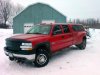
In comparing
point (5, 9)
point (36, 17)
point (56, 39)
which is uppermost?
point (5, 9)

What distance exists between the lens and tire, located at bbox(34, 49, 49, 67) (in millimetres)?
7012

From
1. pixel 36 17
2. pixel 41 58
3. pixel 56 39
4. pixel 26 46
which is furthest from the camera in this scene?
pixel 36 17

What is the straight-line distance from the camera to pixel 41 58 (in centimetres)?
716

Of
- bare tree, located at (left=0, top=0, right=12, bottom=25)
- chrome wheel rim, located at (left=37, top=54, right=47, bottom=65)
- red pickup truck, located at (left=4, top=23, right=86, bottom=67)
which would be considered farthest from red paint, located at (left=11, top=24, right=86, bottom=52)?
bare tree, located at (left=0, top=0, right=12, bottom=25)

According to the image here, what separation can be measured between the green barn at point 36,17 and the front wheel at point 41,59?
18824 mm

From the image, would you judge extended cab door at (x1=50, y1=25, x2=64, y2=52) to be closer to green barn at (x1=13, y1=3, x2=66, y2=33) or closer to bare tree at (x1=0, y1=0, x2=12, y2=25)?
green barn at (x1=13, y1=3, x2=66, y2=33)

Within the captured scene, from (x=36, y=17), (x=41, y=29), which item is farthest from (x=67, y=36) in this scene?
(x=36, y=17)

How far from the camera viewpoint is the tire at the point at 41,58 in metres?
7.01

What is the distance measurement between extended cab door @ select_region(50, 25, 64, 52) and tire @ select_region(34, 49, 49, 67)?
69 centimetres

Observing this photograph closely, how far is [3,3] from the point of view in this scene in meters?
68.3

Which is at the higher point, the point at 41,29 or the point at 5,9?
the point at 5,9

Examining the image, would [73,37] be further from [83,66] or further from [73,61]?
[83,66]

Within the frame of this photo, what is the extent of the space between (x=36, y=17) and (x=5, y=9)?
43.7 meters

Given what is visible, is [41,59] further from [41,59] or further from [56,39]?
[56,39]
